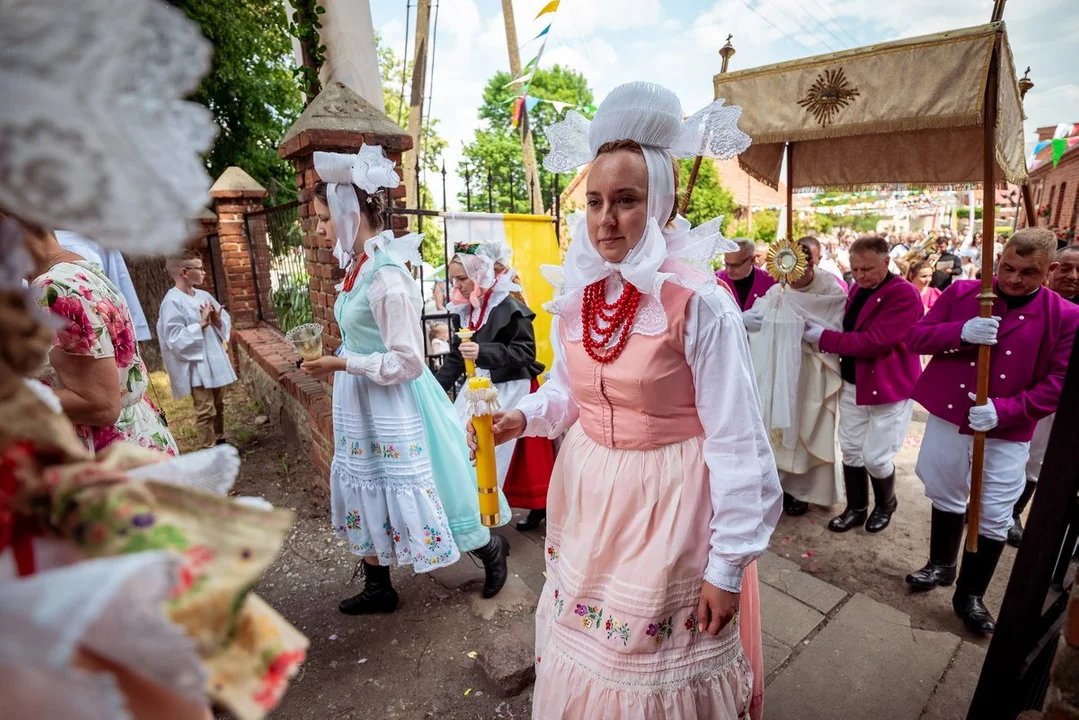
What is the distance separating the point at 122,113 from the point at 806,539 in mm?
4308

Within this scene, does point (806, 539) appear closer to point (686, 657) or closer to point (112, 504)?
point (686, 657)

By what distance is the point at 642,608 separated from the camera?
4.92 feet

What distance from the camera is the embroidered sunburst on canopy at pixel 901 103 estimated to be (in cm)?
270

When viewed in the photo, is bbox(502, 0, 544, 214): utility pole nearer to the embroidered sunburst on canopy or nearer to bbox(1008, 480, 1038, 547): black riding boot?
the embroidered sunburst on canopy

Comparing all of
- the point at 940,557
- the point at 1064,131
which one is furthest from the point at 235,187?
the point at 1064,131

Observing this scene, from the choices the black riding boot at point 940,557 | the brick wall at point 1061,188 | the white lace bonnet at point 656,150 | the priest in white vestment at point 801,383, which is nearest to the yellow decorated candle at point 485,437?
the white lace bonnet at point 656,150

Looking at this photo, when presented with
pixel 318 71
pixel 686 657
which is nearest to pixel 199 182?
pixel 686 657

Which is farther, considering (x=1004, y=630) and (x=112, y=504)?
(x=1004, y=630)

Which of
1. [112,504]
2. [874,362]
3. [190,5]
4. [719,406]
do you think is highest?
[190,5]

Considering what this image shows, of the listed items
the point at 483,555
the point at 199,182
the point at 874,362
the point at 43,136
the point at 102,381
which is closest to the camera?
the point at 43,136

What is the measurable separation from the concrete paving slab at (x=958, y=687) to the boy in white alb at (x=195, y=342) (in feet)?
18.6

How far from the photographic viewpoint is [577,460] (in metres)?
1.80

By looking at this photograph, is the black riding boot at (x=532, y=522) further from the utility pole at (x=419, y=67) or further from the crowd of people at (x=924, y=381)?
the utility pole at (x=419, y=67)

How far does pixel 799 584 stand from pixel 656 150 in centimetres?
284
